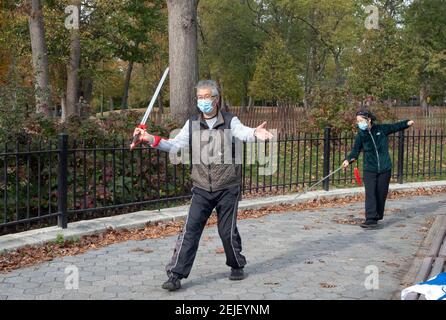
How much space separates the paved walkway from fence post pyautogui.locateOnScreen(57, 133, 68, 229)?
874 millimetres

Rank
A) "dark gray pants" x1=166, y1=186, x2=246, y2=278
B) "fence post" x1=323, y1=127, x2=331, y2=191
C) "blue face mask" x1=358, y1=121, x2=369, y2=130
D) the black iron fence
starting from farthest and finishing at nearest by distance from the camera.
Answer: "fence post" x1=323, y1=127, x2=331, y2=191 < "blue face mask" x1=358, y1=121, x2=369, y2=130 < the black iron fence < "dark gray pants" x1=166, y1=186, x2=246, y2=278

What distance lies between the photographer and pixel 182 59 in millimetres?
11711

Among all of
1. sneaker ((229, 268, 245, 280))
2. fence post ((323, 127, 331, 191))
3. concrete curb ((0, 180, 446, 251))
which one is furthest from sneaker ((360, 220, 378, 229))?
sneaker ((229, 268, 245, 280))

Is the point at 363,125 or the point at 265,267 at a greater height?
the point at 363,125

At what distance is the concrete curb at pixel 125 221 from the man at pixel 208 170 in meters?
2.23

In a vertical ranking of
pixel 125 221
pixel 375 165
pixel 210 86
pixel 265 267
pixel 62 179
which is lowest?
pixel 265 267

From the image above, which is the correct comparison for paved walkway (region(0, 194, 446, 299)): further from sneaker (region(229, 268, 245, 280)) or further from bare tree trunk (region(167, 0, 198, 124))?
bare tree trunk (region(167, 0, 198, 124))

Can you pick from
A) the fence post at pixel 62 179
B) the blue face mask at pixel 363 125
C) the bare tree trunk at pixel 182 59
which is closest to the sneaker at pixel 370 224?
the blue face mask at pixel 363 125

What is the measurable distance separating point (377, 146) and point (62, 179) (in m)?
4.22

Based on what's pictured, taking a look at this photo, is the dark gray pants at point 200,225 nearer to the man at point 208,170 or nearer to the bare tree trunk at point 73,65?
the man at point 208,170

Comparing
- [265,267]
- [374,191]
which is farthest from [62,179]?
[374,191]

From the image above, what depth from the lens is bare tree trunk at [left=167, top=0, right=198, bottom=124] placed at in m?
11.5

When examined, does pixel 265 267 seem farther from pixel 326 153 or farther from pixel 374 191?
pixel 326 153

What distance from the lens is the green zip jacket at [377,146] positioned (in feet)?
26.1
